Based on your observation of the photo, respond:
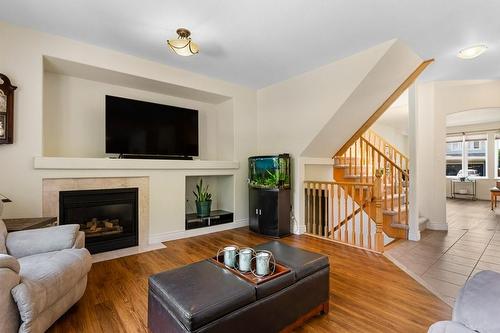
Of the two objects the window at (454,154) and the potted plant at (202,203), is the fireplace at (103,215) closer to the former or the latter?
the potted plant at (202,203)

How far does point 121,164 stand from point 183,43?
181 cm

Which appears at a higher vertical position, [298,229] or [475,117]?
[475,117]

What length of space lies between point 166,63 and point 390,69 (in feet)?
10.4

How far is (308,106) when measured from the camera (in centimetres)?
393

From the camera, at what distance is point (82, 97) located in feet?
11.5

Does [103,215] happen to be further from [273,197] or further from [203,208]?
[273,197]

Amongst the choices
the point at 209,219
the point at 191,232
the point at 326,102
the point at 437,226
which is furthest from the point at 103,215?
the point at 437,226

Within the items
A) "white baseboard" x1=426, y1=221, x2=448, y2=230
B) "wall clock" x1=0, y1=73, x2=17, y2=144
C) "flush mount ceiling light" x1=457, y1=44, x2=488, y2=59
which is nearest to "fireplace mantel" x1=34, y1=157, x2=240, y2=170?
"wall clock" x1=0, y1=73, x2=17, y2=144

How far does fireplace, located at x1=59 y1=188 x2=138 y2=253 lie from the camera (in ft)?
10.1

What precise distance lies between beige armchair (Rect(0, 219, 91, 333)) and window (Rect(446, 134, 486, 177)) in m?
11.2

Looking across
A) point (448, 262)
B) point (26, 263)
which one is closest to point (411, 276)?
point (448, 262)

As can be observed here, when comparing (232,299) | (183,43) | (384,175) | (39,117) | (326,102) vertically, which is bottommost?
(232,299)

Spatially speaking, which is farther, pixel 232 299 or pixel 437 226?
pixel 437 226

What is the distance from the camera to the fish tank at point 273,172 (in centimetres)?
391
